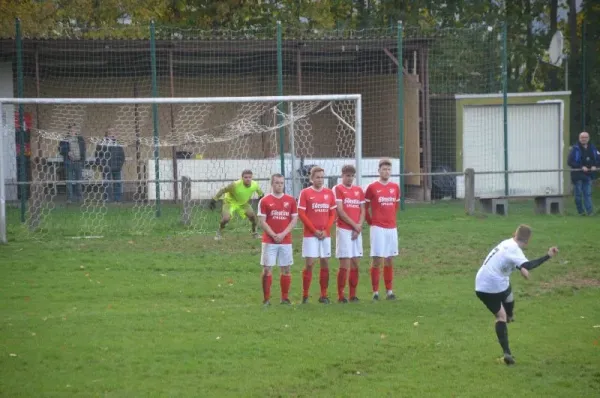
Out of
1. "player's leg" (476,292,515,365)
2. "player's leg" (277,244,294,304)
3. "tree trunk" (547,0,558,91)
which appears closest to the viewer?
"player's leg" (476,292,515,365)

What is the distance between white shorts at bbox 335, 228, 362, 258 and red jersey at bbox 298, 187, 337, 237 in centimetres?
30

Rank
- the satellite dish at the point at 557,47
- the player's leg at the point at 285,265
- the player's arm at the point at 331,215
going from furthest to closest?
the satellite dish at the point at 557,47, the player's arm at the point at 331,215, the player's leg at the point at 285,265

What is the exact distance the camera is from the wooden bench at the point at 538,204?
25.0 m

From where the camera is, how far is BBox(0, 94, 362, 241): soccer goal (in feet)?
72.2

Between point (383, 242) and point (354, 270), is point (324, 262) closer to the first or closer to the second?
point (354, 270)

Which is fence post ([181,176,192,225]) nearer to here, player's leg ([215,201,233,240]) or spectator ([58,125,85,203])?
player's leg ([215,201,233,240])

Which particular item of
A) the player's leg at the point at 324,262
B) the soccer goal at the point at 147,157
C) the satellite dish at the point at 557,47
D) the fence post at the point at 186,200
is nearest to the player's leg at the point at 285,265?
the player's leg at the point at 324,262

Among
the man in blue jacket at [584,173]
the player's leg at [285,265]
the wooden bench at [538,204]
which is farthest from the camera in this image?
the wooden bench at [538,204]

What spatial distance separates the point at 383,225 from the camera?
585 inches

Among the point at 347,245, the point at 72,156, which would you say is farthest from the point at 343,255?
the point at 72,156

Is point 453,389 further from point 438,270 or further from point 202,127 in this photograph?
point 202,127

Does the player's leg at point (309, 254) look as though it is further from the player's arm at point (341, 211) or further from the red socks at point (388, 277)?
the red socks at point (388, 277)

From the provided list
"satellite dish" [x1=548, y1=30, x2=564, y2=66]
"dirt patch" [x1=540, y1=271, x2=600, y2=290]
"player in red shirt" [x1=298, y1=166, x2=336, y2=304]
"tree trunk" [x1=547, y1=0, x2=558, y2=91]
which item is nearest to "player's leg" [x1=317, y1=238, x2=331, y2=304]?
"player in red shirt" [x1=298, y1=166, x2=336, y2=304]

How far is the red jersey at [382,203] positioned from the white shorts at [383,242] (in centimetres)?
10
